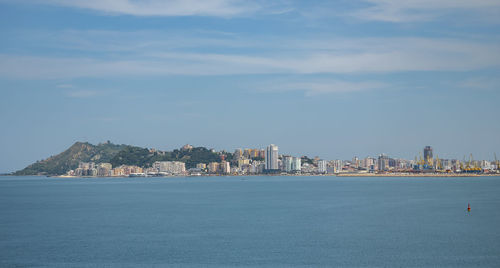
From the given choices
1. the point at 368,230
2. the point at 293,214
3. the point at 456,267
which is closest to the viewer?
the point at 456,267

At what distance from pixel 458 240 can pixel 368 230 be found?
680cm

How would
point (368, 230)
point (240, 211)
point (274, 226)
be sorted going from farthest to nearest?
point (240, 211)
point (274, 226)
point (368, 230)

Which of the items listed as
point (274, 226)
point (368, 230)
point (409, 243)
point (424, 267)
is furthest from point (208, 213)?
point (424, 267)

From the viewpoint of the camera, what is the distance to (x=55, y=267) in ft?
96.5

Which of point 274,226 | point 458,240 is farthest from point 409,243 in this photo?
point 274,226

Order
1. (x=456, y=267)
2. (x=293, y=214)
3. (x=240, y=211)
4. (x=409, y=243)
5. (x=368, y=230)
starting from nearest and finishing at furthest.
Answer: (x=456, y=267), (x=409, y=243), (x=368, y=230), (x=293, y=214), (x=240, y=211)

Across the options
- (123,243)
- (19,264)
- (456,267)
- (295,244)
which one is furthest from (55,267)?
(456,267)

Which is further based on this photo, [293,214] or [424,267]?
[293,214]

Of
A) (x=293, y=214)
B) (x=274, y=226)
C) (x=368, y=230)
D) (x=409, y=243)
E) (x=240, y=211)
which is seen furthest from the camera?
(x=240, y=211)

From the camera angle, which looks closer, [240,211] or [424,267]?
[424,267]

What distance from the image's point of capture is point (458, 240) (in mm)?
36469

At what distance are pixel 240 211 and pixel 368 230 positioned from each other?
1944cm

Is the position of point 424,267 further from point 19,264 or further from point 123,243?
point 19,264

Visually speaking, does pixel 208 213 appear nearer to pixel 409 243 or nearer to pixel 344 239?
pixel 344 239
